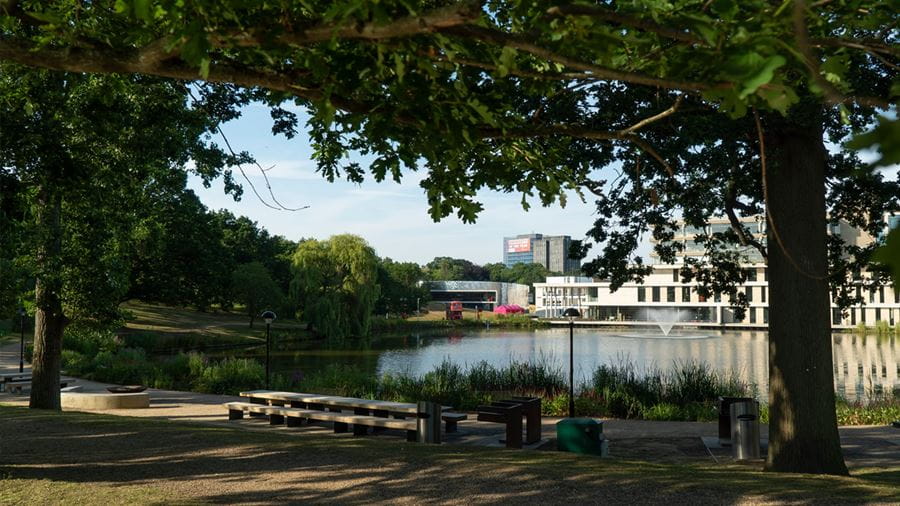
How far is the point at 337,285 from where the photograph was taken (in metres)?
46.7

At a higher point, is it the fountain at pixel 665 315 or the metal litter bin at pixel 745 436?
the fountain at pixel 665 315

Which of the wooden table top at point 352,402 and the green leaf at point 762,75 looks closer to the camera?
the green leaf at point 762,75

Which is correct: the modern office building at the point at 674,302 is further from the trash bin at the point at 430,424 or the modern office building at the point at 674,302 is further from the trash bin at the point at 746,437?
the trash bin at the point at 430,424

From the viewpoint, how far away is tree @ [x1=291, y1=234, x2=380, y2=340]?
149ft

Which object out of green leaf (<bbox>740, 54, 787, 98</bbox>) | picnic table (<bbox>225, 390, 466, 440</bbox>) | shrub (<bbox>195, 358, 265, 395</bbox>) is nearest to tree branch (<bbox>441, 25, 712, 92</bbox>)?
green leaf (<bbox>740, 54, 787, 98</bbox>)

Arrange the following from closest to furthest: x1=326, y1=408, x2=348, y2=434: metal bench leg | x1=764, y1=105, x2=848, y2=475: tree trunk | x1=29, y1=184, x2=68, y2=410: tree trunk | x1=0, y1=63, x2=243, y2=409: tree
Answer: x1=764, y1=105, x2=848, y2=475: tree trunk, x1=0, y1=63, x2=243, y2=409: tree, x1=326, y1=408, x2=348, y2=434: metal bench leg, x1=29, y1=184, x2=68, y2=410: tree trunk

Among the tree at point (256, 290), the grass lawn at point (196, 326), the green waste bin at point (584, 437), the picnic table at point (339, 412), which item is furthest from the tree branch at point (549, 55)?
the tree at point (256, 290)

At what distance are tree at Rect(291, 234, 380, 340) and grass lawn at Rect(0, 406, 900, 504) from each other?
3597cm

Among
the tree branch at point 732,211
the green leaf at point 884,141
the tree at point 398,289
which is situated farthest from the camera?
the tree at point 398,289

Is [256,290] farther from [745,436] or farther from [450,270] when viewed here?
[450,270]

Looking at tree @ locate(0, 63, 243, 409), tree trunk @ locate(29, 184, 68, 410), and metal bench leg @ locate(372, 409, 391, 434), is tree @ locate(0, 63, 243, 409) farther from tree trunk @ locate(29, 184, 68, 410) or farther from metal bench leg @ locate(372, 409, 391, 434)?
metal bench leg @ locate(372, 409, 391, 434)

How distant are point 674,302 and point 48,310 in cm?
8389

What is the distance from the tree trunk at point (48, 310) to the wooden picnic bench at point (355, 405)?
3.77 m

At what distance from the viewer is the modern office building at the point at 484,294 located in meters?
141
